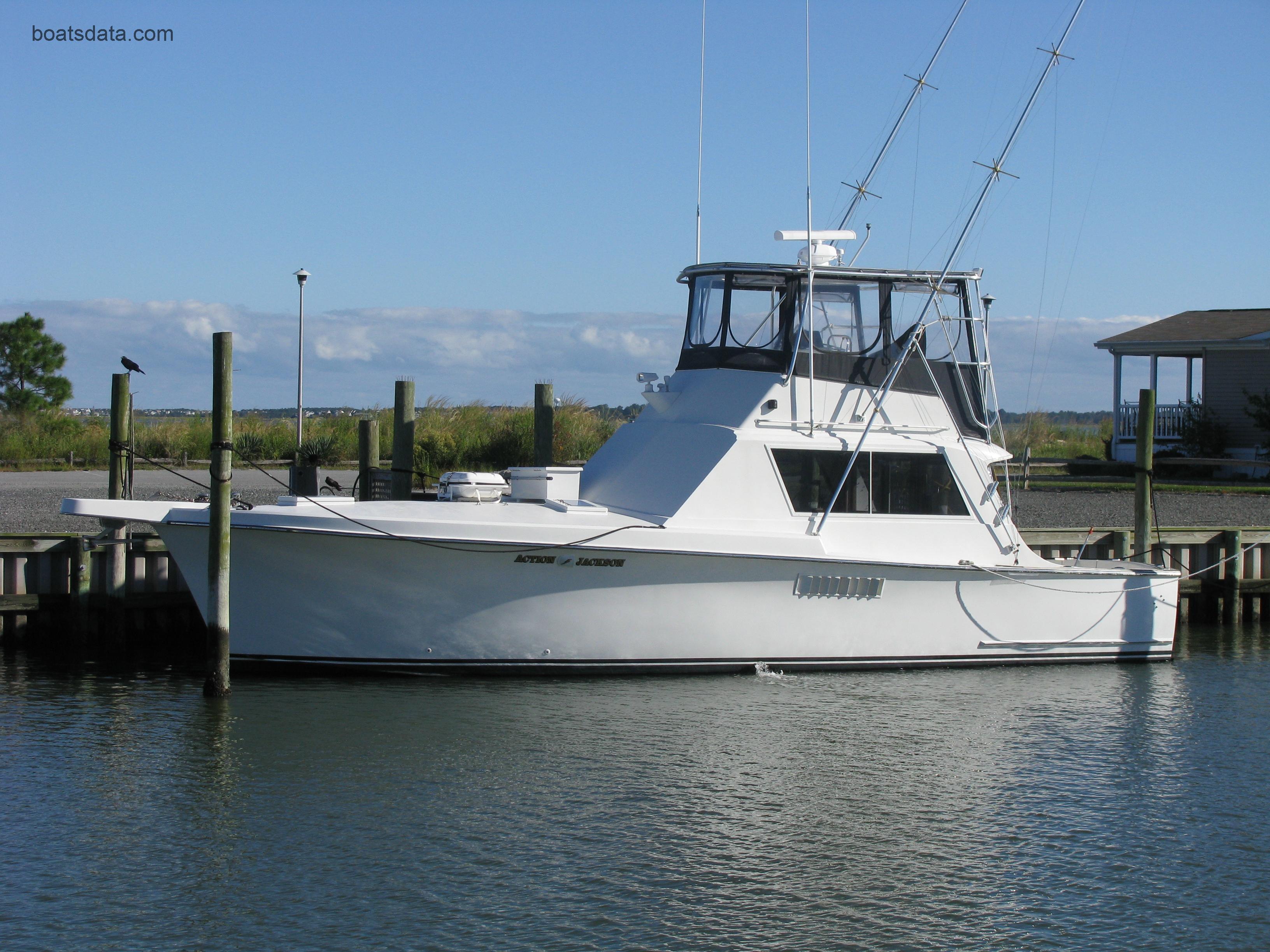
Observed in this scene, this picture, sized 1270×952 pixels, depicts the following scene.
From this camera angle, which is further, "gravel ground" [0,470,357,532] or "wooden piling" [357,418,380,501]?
"gravel ground" [0,470,357,532]

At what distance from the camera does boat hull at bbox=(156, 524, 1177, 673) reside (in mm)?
10797

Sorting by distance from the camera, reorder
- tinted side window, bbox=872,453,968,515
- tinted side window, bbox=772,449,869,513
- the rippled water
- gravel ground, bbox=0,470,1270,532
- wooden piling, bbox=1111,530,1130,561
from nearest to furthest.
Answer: the rippled water, tinted side window, bbox=772,449,869,513, tinted side window, bbox=872,453,968,515, wooden piling, bbox=1111,530,1130,561, gravel ground, bbox=0,470,1270,532

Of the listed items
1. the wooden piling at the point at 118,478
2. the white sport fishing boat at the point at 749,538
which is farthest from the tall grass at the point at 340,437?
the white sport fishing boat at the point at 749,538

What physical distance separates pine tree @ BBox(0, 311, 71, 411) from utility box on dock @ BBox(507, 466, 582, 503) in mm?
33312

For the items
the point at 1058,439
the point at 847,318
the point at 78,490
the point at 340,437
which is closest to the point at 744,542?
the point at 847,318

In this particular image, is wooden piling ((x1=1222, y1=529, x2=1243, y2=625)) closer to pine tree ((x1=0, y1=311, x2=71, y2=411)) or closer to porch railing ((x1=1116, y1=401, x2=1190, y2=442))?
porch railing ((x1=1116, y1=401, x2=1190, y2=442))

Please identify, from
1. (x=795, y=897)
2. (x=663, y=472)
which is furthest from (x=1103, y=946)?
(x=663, y=472)

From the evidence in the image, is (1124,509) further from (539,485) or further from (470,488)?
(470,488)

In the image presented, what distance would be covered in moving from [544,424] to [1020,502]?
11249mm

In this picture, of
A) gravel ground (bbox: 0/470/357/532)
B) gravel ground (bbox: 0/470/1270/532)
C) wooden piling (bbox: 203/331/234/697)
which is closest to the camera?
wooden piling (bbox: 203/331/234/697)

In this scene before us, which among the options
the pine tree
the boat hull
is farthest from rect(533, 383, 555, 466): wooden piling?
the pine tree

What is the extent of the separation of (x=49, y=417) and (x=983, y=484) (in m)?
30.1

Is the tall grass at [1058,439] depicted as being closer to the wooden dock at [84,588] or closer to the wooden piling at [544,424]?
the wooden piling at [544,424]

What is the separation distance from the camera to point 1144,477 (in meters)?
14.9
